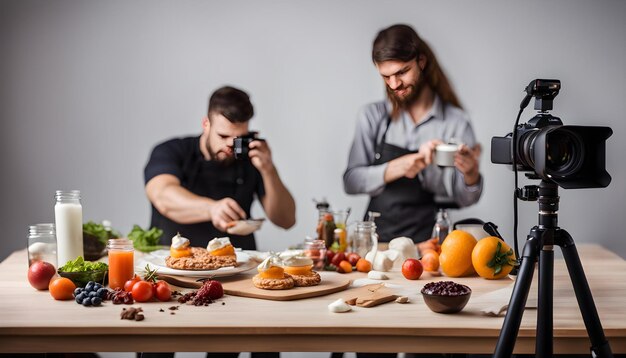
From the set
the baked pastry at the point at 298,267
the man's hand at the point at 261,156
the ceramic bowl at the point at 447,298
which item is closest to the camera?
the ceramic bowl at the point at 447,298

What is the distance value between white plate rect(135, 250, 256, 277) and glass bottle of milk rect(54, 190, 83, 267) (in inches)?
8.9

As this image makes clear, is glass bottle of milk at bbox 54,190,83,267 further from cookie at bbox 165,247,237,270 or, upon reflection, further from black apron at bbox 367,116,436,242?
black apron at bbox 367,116,436,242

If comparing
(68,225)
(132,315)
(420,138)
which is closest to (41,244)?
(68,225)

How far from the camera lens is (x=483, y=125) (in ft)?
13.4

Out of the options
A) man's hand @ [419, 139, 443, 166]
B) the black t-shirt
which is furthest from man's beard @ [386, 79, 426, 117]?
the black t-shirt

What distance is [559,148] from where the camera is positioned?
1.89m

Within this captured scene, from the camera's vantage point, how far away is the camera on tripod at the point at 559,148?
1.85m

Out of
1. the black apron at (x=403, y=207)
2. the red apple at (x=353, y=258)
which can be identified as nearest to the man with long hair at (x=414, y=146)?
the black apron at (x=403, y=207)

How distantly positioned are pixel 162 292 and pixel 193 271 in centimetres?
21

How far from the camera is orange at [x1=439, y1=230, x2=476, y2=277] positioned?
2.52 m

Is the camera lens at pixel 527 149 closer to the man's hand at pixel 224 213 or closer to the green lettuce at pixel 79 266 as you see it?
the green lettuce at pixel 79 266

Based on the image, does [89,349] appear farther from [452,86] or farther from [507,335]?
[452,86]

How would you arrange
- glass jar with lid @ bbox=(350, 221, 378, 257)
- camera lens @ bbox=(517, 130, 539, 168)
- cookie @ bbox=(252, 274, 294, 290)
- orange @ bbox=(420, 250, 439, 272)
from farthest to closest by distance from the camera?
glass jar with lid @ bbox=(350, 221, 378, 257) → orange @ bbox=(420, 250, 439, 272) → cookie @ bbox=(252, 274, 294, 290) → camera lens @ bbox=(517, 130, 539, 168)

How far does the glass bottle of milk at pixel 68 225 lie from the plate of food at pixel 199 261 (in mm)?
237
